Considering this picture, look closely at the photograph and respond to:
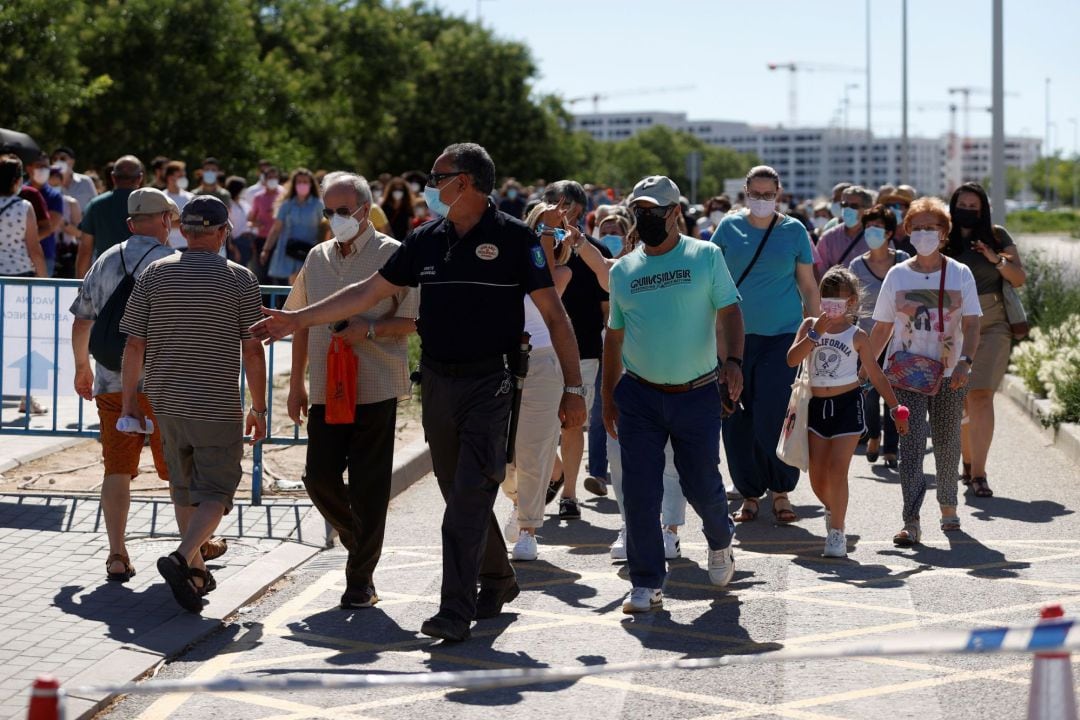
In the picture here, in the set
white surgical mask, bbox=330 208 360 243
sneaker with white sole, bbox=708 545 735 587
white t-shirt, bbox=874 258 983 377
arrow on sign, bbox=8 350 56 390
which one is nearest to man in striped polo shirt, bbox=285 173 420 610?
white surgical mask, bbox=330 208 360 243

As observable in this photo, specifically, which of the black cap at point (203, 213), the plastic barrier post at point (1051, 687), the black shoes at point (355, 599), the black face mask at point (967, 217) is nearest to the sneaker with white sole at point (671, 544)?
the black shoes at point (355, 599)

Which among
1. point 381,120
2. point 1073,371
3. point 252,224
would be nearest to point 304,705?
point 1073,371

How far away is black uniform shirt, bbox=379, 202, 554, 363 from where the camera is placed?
6539mm

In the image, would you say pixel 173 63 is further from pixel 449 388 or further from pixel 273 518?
pixel 449 388

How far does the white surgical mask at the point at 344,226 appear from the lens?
23.5 ft

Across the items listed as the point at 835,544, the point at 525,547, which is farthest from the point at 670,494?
the point at 835,544

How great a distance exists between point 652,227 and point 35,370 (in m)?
4.92

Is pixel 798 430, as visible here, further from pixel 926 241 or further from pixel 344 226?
pixel 344 226

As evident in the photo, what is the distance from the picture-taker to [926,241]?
8.69 metres

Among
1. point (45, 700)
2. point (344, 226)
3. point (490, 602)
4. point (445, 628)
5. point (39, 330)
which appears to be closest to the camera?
point (45, 700)

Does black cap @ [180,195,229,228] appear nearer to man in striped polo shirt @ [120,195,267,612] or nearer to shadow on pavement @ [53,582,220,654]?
man in striped polo shirt @ [120,195,267,612]

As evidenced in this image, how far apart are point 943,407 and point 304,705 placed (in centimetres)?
463

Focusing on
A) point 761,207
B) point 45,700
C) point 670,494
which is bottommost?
point 670,494

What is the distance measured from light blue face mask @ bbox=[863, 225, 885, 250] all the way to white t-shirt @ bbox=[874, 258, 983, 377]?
182 centimetres
